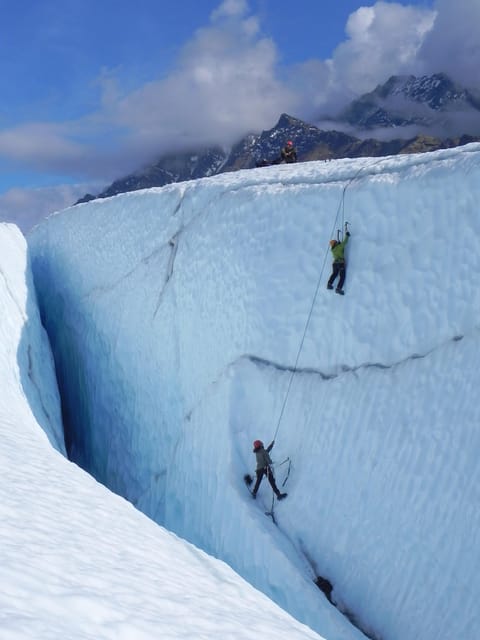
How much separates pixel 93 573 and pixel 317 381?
411cm

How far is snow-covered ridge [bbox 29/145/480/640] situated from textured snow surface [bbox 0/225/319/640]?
1393 mm

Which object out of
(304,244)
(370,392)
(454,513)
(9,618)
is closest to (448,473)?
(454,513)

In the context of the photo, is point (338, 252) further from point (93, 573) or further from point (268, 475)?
point (93, 573)

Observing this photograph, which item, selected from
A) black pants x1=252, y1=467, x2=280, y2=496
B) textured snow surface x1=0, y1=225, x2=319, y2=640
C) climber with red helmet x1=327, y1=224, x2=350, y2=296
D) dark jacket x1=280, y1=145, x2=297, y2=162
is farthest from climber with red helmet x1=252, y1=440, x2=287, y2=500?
dark jacket x1=280, y1=145, x2=297, y2=162

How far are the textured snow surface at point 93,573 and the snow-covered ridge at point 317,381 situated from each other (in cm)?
139

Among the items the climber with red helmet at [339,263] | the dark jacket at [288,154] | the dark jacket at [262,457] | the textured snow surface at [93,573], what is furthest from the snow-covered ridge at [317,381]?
the textured snow surface at [93,573]

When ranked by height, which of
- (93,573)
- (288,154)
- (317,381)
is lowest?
(93,573)

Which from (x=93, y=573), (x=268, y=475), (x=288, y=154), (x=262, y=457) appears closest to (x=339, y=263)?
(x=262, y=457)

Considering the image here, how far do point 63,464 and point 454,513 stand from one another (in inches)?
150

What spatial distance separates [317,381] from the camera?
7.19 meters

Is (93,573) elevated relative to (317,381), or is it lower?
lower

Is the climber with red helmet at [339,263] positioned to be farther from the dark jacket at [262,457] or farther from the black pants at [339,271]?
the dark jacket at [262,457]

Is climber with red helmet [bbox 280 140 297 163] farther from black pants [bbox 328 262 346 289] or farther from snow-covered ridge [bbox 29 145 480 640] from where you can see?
black pants [bbox 328 262 346 289]

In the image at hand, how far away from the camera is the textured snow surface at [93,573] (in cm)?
286
